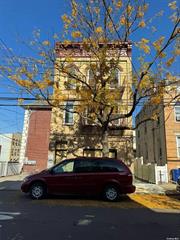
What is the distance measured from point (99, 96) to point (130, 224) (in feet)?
25.4

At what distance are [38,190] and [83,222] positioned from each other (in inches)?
162

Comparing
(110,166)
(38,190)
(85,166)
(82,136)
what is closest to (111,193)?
(110,166)

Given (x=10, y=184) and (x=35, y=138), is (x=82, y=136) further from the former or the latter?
(x=35, y=138)

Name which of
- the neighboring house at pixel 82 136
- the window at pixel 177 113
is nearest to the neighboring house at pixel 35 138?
the neighboring house at pixel 82 136

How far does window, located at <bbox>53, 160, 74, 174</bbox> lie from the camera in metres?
10.2

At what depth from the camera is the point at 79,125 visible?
59.6 ft

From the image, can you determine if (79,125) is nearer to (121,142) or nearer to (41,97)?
(121,142)

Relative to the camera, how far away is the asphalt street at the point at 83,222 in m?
5.12

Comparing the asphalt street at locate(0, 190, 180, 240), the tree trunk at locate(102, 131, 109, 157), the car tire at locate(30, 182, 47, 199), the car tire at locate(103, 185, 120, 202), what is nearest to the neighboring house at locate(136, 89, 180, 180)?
the tree trunk at locate(102, 131, 109, 157)

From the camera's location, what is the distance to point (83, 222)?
20.5 feet

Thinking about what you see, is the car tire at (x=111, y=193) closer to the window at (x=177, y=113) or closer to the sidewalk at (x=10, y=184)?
the sidewalk at (x=10, y=184)

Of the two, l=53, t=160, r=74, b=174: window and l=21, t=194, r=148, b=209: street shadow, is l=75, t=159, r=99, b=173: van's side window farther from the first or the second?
l=21, t=194, r=148, b=209: street shadow

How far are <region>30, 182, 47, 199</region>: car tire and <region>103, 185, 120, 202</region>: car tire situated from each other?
8.87ft

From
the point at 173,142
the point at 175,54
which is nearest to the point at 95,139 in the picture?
the point at 173,142
